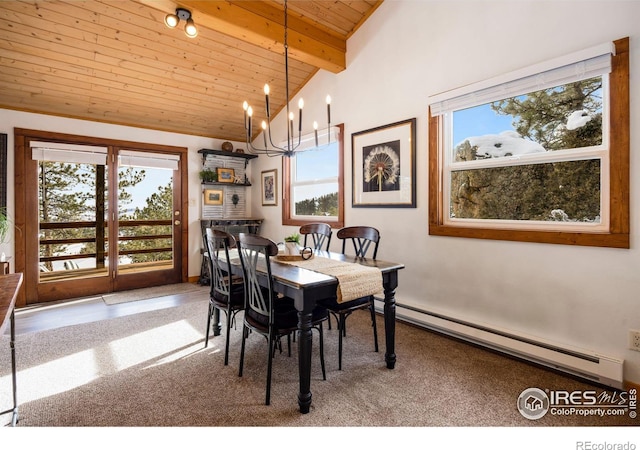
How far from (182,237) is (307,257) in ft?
10.3

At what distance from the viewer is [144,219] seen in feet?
15.1

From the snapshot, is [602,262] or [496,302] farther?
[496,302]

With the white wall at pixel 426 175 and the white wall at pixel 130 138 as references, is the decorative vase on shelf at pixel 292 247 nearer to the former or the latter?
the white wall at pixel 426 175

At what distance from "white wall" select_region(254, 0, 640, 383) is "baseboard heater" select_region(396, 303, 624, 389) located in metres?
0.09

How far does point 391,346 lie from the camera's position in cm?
227

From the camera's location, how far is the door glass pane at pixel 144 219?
4.46 meters

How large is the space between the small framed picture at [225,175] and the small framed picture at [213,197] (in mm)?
216

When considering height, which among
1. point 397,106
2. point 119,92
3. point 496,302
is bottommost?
point 496,302

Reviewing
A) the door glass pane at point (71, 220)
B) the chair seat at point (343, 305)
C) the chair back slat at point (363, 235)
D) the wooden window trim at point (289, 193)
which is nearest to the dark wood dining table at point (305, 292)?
the chair seat at point (343, 305)

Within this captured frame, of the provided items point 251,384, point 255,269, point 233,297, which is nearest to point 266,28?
point 255,269

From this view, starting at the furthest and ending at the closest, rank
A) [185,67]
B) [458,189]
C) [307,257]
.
Result: [185,67] → [458,189] → [307,257]

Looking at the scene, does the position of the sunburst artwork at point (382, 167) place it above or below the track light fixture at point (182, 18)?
below

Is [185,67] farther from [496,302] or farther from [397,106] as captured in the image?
[496,302]
